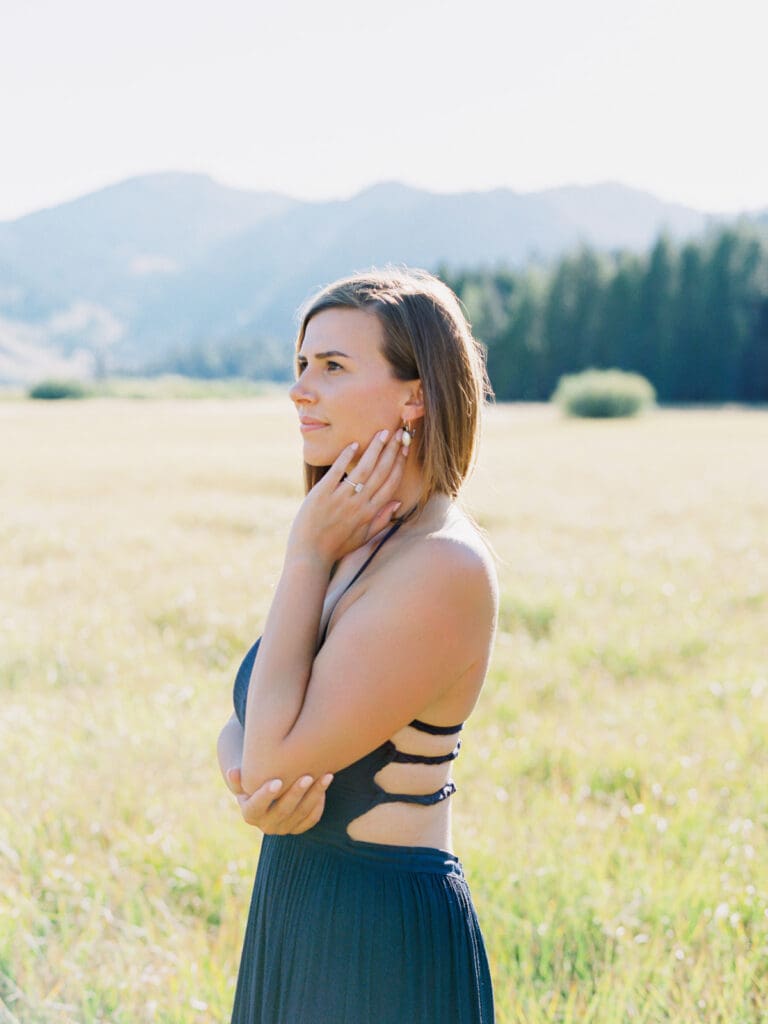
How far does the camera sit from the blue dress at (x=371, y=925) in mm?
2047

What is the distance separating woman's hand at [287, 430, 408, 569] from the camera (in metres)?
2.09

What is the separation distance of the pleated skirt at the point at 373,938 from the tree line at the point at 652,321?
76.5m

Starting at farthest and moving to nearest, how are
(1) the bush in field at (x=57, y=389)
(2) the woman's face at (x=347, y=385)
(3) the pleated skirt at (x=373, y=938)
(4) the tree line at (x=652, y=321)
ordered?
(1) the bush in field at (x=57, y=389) < (4) the tree line at (x=652, y=321) < (2) the woman's face at (x=347, y=385) < (3) the pleated skirt at (x=373, y=938)

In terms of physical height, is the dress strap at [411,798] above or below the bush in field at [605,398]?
above

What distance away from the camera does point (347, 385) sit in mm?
2160

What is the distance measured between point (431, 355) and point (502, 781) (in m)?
3.58

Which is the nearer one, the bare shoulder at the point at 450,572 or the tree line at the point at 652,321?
the bare shoulder at the point at 450,572

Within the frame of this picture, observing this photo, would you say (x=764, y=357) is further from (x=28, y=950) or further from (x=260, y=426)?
(x=28, y=950)

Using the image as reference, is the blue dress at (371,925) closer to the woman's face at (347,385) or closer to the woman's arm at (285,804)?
the woman's arm at (285,804)

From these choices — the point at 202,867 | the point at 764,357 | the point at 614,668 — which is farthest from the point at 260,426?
the point at 764,357

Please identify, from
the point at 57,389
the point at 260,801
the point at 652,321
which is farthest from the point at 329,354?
the point at 652,321

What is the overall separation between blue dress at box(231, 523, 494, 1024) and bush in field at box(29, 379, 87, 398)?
8373cm

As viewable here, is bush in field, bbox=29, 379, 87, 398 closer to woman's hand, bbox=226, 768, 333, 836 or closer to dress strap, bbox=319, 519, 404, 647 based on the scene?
dress strap, bbox=319, 519, 404, 647

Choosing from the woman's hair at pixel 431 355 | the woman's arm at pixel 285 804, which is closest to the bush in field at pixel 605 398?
the woman's hair at pixel 431 355
